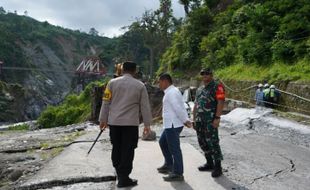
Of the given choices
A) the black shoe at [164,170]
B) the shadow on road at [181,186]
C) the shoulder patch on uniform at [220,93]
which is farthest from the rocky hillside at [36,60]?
the shoulder patch on uniform at [220,93]

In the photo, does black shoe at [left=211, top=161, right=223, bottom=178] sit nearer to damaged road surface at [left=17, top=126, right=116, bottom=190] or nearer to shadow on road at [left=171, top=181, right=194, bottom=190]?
shadow on road at [left=171, top=181, right=194, bottom=190]

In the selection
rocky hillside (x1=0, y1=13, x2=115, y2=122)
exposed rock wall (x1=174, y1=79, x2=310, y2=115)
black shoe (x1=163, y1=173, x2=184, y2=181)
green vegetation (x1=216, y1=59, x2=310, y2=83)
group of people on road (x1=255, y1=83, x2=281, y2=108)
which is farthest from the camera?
rocky hillside (x1=0, y1=13, x2=115, y2=122)

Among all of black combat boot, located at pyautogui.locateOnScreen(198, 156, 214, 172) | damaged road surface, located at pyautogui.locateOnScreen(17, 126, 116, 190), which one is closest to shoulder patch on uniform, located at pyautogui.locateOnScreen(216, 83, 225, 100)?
black combat boot, located at pyautogui.locateOnScreen(198, 156, 214, 172)

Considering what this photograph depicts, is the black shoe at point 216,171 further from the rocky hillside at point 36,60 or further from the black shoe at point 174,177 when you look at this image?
the rocky hillside at point 36,60

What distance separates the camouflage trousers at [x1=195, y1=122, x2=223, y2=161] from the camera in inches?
242

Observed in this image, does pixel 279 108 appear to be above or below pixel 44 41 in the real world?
below

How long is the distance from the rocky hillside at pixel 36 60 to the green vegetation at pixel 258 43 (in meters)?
46.3

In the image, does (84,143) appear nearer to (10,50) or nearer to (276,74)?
(276,74)

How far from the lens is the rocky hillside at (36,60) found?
7288 cm

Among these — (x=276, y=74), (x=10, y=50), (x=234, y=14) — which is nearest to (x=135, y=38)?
(x=10, y=50)

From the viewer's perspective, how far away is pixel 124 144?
18.8 ft

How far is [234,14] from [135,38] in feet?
230

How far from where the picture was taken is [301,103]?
555 inches

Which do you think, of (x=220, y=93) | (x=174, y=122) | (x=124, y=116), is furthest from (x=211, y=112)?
(x=124, y=116)
